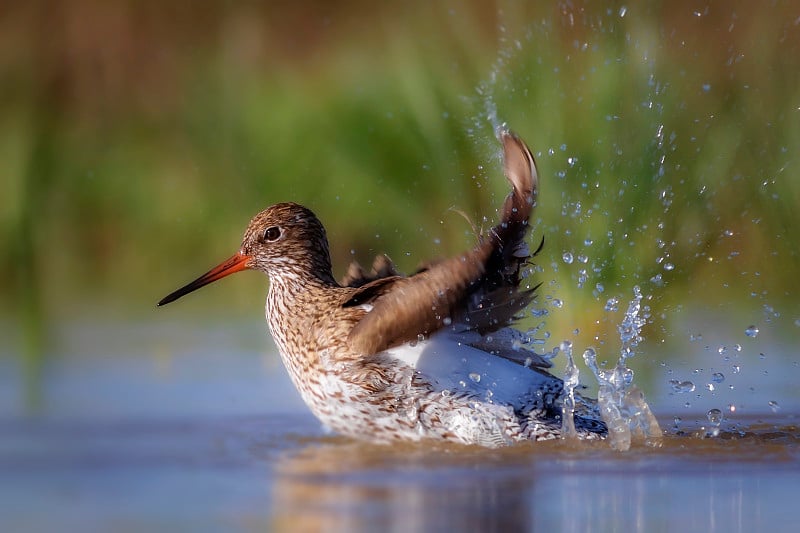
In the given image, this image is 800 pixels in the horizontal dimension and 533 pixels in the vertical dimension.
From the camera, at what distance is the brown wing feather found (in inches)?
205

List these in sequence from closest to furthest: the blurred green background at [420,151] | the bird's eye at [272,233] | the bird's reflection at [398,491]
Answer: the bird's reflection at [398,491] < the bird's eye at [272,233] < the blurred green background at [420,151]

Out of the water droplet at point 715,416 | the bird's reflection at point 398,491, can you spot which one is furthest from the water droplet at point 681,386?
the bird's reflection at point 398,491

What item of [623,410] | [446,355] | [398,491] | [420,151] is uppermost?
[420,151]

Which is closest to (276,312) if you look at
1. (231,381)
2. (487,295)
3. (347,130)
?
(231,381)

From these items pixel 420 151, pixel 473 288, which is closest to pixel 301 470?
pixel 473 288

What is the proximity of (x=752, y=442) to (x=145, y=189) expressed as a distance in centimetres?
617

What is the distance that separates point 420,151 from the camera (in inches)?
324

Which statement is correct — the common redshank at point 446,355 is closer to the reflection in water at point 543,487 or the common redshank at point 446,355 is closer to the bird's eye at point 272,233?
the reflection in water at point 543,487

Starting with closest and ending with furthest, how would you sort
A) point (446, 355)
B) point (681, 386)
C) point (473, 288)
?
1. point (473, 288)
2. point (446, 355)
3. point (681, 386)

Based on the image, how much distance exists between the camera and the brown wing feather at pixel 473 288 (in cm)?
521

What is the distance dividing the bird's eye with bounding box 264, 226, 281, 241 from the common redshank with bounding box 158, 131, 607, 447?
59 centimetres

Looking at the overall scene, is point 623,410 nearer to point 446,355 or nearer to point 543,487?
point 446,355

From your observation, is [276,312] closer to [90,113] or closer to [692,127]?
[692,127]

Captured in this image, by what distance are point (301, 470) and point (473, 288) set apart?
0.94 m
